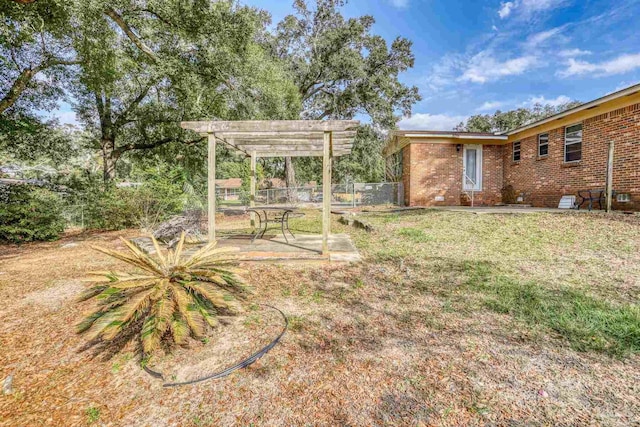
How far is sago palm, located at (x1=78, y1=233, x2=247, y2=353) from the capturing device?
7.10 feet

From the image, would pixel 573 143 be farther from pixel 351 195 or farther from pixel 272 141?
pixel 272 141

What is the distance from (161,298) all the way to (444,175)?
12755 mm

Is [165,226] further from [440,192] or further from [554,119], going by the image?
[554,119]

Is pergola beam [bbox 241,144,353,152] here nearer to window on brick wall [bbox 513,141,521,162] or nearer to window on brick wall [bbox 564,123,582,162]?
window on brick wall [bbox 564,123,582,162]

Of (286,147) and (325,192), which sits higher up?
(286,147)

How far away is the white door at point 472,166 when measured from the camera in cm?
1284

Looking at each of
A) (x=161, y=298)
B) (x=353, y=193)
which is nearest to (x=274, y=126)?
(x=161, y=298)

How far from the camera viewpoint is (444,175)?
12.8m

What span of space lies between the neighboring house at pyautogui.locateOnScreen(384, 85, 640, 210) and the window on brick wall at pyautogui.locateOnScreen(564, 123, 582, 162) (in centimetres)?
3

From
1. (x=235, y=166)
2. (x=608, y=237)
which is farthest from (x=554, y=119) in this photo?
(x=235, y=166)

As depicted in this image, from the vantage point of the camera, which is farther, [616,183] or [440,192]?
[440,192]

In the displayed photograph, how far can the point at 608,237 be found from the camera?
211 inches

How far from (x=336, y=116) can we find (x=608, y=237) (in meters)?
16.8

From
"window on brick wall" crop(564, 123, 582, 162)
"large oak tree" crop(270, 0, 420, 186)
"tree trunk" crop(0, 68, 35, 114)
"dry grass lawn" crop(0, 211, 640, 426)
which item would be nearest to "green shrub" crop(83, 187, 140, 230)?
"tree trunk" crop(0, 68, 35, 114)
